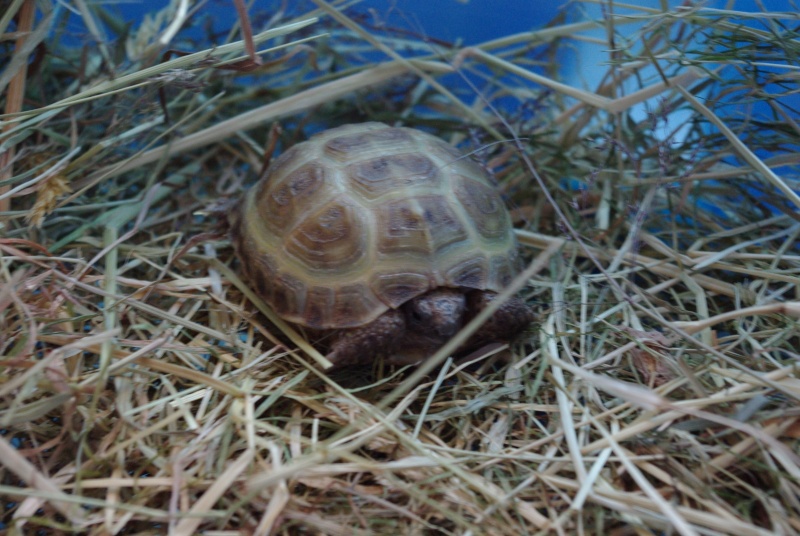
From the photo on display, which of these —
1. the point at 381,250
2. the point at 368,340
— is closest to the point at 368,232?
the point at 381,250

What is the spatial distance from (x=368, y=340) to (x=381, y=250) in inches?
11.2

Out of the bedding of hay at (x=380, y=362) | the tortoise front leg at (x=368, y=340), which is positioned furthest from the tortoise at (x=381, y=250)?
the bedding of hay at (x=380, y=362)

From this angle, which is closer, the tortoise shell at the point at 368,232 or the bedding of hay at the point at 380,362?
the bedding of hay at the point at 380,362

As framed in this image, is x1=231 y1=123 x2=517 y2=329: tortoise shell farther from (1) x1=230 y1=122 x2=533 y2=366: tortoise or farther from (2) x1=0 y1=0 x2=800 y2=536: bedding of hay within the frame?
(2) x1=0 y1=0 x2=800 y2=536: bedding of hay

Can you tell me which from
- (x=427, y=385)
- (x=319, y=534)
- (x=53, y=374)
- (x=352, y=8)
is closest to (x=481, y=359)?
(x=427, y=385)

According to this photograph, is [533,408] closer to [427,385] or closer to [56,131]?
[427,385]

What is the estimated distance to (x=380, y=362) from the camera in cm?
191

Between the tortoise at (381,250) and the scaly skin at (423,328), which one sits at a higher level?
the tortoise at (381,250)

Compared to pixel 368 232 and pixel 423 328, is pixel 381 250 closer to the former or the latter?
pixel 368 232

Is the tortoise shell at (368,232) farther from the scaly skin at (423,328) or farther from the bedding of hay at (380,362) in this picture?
the bedding of hay at (380,362)

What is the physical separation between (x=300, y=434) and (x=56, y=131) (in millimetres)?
1684

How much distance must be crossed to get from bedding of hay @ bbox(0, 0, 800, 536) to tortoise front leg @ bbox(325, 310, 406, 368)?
9cm

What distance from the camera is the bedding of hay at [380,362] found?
1407 mm

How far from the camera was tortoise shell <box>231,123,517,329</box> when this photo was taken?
5.97 ft
